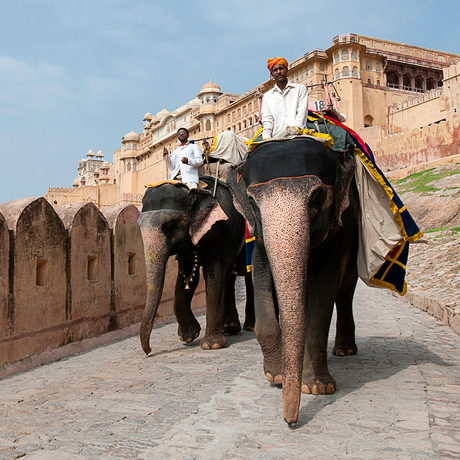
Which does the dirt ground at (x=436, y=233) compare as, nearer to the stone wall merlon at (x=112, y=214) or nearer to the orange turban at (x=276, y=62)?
the orange turban at (x=276, y=62)

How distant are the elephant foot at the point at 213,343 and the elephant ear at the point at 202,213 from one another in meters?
1.15

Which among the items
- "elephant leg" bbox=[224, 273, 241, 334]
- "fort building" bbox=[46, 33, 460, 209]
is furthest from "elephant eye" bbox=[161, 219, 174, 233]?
"fort building" bbox=[46, 33, 460, 209]

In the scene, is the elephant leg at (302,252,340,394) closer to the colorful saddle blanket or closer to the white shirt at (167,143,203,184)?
the colorful saddle blanket

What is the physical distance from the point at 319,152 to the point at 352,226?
980 millimetres

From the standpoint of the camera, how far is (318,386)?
12.5 feet

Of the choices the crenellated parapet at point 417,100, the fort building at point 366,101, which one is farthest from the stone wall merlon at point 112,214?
the crenellated parapet at point 417,100

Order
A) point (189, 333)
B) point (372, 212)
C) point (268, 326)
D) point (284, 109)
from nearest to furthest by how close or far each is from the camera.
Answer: point (268, 326), point (284, 109), point (372, 212), point (189, 333)

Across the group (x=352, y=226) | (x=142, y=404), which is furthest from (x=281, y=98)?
(x=142, y=404)

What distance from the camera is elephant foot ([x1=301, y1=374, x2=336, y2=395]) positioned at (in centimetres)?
381

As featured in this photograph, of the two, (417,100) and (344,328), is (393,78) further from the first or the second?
(344,328)

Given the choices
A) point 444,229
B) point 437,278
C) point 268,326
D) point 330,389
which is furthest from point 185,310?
point 444,229

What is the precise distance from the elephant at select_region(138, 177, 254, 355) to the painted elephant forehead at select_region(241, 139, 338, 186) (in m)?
1.97

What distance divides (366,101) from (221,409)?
46981 millimetres

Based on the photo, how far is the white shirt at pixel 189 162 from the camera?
256 inches
